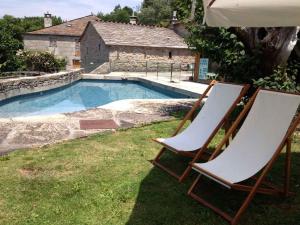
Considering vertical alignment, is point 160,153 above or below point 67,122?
above

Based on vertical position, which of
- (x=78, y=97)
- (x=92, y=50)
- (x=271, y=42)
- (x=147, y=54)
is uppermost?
(x=271, y=42)

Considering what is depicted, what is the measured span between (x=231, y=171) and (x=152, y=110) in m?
6.76

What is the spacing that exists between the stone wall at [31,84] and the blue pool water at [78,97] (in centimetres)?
27

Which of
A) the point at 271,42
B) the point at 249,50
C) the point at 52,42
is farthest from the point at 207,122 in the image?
the point at 52,42

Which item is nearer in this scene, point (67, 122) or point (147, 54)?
point (67, 122)

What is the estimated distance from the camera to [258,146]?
4691mm

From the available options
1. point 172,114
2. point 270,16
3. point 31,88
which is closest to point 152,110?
point 172,114

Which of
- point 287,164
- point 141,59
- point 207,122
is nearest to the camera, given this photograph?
point 287,164

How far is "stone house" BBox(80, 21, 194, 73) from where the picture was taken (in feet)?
102

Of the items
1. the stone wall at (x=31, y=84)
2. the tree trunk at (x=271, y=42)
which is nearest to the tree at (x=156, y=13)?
the stone wall at (x=31, y=84)

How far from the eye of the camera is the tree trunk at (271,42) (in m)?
7.97

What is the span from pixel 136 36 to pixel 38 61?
11020 millimetres

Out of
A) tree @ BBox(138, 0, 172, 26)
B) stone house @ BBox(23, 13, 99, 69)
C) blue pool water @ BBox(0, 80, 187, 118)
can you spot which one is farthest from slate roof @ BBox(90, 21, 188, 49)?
tree @ BBox(138, 0, 172, 26)

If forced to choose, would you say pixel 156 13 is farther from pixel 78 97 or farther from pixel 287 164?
pixel 287 164
